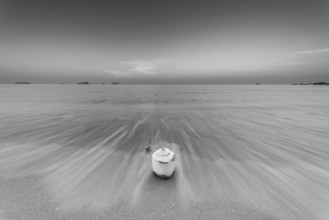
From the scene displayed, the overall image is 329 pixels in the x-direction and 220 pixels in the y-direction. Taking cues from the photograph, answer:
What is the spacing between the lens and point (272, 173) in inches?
175

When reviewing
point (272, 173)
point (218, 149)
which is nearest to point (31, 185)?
point (218, 149)

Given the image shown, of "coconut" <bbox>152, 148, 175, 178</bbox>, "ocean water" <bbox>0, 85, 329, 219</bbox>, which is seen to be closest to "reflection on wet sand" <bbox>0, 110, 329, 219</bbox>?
"ocean water" <bbox>0, 85, 329, 219</bbox>

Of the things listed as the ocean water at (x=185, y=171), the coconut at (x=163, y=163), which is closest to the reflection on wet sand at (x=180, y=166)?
the ocean water at (x=185, y=171)

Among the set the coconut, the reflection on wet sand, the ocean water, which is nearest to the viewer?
the ocean water

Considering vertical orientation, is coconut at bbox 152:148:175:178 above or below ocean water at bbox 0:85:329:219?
above

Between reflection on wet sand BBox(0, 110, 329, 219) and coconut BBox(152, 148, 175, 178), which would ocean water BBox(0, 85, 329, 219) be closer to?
reflection on wet sand BBox(0, 110, 329, 219)

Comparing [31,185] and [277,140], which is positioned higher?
[31,185]

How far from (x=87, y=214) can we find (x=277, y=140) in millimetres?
9520

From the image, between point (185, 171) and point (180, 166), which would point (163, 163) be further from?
point (180, 166)

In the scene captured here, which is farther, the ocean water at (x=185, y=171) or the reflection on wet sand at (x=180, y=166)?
the reflection on wet sand at (x=180, y=166)

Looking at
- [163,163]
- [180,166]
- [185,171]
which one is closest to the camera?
[163,163]

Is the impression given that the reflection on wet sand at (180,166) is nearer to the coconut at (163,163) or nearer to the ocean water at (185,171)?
the ocean water at (185,171)

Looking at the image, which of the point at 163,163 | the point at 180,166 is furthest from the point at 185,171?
the point at 163,163

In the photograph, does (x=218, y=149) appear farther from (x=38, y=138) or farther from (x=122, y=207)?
(x=38, y=138)
